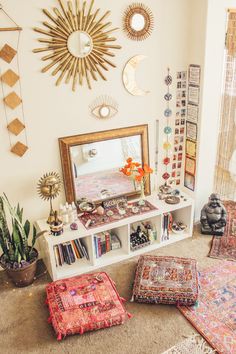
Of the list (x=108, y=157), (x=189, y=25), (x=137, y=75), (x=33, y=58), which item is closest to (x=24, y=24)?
(x=33, y=58)

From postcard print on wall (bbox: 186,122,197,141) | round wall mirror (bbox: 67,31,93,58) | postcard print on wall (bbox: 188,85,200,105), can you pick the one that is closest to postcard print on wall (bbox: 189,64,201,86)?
postcard print on wall (bbox: 188,85,200,105)

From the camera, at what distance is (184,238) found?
3.60 m

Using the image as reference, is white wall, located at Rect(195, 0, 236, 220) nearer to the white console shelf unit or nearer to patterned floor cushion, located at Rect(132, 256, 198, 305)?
the white console shelf unit

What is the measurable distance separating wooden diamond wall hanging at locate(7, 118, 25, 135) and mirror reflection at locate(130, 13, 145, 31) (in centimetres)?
131

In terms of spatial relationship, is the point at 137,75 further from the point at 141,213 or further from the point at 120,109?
the point at 141,213

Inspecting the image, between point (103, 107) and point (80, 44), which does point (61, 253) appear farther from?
point (80, 44)

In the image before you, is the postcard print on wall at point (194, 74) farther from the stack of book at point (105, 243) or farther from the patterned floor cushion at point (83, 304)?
the patterned floor cushion at point (83, 304)

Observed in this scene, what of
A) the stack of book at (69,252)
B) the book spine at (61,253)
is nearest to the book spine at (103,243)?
the stack of book at (69,252)

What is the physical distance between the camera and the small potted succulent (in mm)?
2820

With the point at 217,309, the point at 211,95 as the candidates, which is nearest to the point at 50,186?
the point at 217,309

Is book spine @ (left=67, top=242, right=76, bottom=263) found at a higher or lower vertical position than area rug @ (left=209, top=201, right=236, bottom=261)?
higher

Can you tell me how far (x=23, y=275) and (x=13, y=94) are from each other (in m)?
1.51

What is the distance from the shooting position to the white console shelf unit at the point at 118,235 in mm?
2979

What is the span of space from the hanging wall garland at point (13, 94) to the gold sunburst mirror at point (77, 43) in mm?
209
